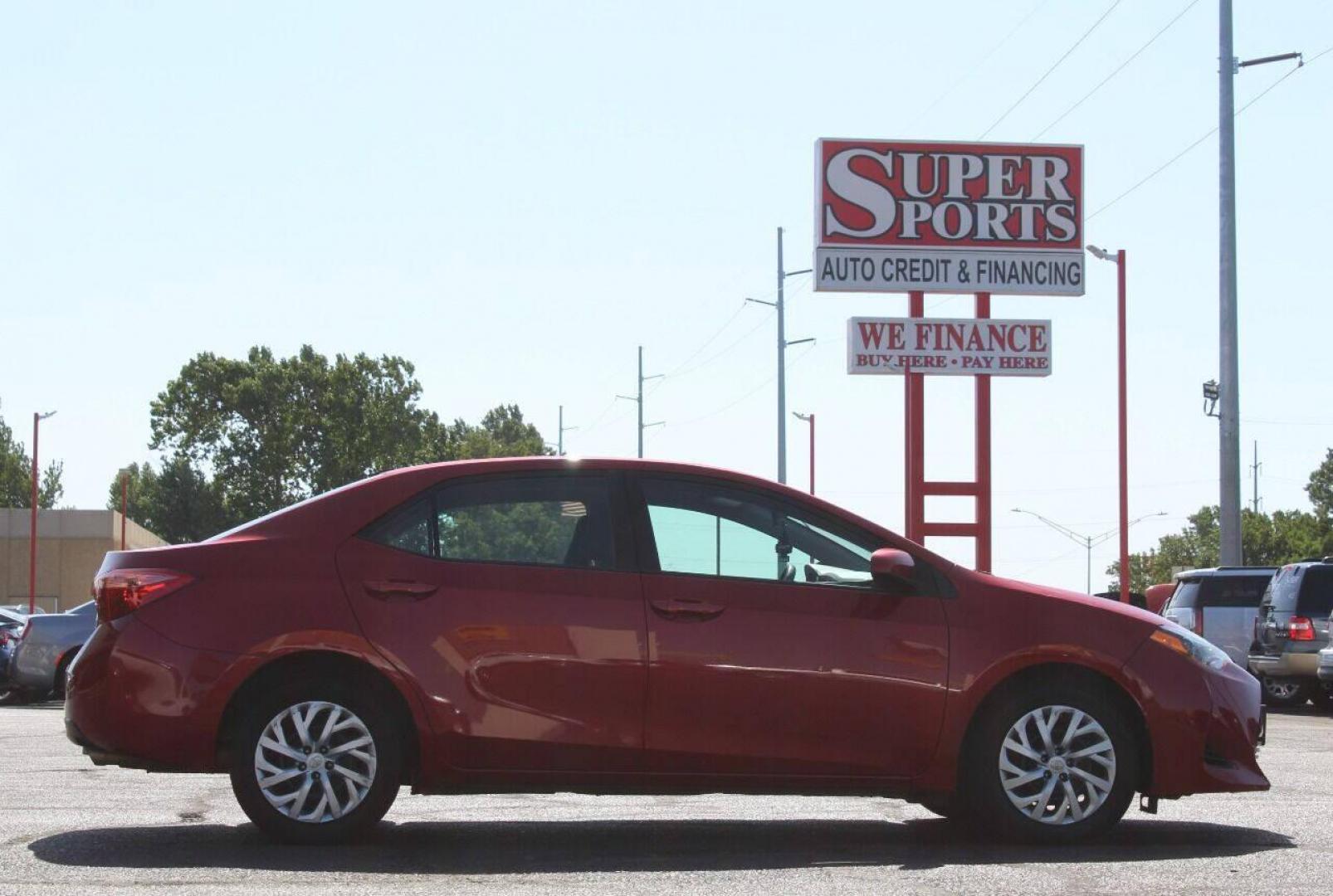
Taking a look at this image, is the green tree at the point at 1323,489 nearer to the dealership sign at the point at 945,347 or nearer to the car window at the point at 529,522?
the dealership sign at the point at 945,347

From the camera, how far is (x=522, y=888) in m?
6.56

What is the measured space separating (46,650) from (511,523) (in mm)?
16135

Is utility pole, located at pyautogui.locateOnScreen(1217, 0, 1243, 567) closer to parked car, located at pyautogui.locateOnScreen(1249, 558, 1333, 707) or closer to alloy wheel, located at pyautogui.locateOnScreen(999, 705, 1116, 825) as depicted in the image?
parked car, located at pyautogui.locateOnScreen(1249, 558, 1333, 707)

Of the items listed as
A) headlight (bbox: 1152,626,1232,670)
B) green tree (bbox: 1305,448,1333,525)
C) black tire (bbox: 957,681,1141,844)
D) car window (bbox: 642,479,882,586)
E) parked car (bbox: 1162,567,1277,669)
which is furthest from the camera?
green tree (bbox: 1305,448,1333,525)

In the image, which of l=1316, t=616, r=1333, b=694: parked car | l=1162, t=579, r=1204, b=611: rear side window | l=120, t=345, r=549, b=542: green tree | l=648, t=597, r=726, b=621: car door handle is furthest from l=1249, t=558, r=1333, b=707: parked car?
l=120, t=345, r=549, b=542: green tree

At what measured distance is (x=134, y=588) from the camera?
7.71 m

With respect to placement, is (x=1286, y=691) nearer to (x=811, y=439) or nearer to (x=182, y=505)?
(x=811, y=439)

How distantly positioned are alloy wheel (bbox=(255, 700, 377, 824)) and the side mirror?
2.14 meters

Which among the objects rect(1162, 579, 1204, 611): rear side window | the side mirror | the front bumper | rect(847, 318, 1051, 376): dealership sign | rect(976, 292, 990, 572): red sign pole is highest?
rect(847, 318, 1051, 376): dealership sign

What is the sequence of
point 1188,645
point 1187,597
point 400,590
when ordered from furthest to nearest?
1. point 1187,597
2. point 1188,645
3. point 400,590

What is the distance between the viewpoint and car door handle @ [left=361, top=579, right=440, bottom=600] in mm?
7645

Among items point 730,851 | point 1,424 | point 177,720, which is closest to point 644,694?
point 730,851

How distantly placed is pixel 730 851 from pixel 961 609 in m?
1.37

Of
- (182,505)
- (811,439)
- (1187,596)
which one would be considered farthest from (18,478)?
(1187,596)
